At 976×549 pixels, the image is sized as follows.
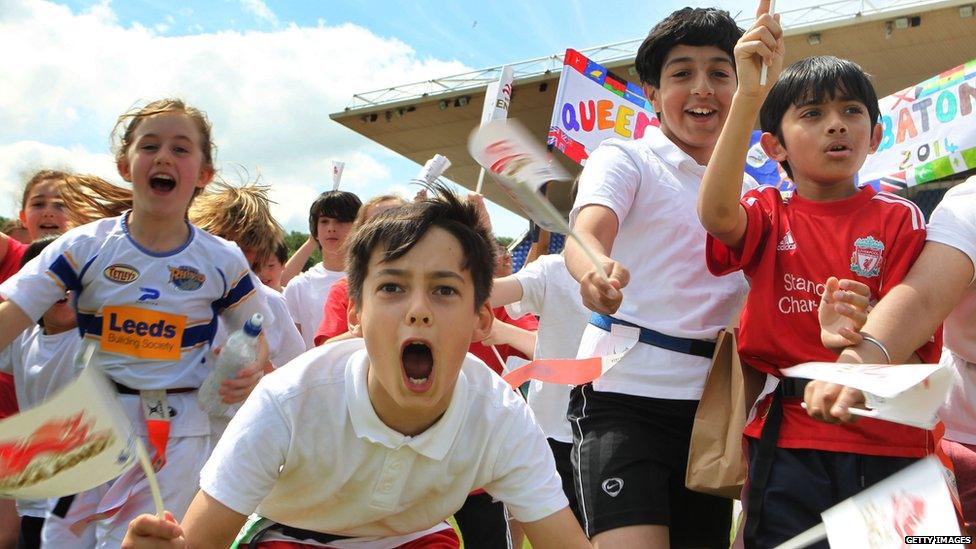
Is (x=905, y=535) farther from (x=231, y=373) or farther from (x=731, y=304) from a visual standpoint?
(x=231, y=373)

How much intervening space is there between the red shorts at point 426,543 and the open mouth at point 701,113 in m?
1.52

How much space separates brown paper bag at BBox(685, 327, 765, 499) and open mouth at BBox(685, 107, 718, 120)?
0.73m

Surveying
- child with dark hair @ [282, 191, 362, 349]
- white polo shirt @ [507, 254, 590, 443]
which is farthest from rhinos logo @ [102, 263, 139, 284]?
child with dark hair @ [282, 191, 362, 349]

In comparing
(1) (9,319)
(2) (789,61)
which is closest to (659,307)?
(1) (9,319)

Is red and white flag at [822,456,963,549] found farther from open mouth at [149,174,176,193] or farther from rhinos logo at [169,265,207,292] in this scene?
open mouth at [149,174,176,193]

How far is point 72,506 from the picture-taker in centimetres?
346

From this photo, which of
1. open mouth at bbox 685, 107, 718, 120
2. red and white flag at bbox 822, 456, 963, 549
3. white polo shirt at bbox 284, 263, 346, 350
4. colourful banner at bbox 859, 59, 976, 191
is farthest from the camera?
colourful banner at bbox 859, 59, 976, 191

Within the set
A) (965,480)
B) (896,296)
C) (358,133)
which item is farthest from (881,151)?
(358,133)

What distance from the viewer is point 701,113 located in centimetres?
288

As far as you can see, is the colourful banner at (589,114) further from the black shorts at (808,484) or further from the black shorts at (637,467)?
the black shorts at (808,484)

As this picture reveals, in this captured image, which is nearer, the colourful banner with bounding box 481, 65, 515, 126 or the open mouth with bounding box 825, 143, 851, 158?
the open mouth with bounding box 825, 143, 851, 158

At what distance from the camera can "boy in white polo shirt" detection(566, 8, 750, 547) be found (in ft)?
8.46

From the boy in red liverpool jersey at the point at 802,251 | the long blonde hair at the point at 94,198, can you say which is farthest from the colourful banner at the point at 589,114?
the boy in red liverpool jersey at the point at 802,251
